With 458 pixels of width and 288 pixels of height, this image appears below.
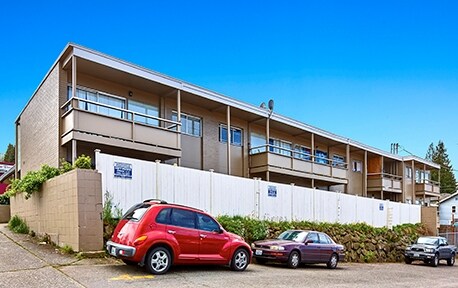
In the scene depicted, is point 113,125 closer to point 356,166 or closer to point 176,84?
point 176,84

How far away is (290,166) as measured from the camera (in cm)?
2748

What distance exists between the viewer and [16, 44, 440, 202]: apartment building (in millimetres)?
17562

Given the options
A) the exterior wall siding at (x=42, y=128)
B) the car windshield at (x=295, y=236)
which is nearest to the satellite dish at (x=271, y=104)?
the car windshield at (x=295, y=236)

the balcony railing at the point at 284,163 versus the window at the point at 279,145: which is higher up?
the window at the point at 279,145

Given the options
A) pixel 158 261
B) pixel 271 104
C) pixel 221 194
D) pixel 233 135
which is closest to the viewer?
pixel 158 261

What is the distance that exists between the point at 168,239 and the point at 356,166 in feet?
97.6

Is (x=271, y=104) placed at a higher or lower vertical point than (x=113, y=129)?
higher

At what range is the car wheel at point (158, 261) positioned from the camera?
33.9ft

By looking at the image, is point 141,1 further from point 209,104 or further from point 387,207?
point 387,207

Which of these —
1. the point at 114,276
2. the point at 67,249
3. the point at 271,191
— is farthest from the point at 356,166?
the point at 114,276

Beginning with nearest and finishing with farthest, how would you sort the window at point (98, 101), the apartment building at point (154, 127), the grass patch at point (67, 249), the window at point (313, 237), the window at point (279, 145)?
the grass patch at point (67, 249)
the window at point (313, 237)
the apartment building at point (154, 127)
the window at point (98, 101)
the window at point (279, 145)

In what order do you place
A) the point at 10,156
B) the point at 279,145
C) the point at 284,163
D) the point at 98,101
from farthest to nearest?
1. the point at 10,156
2. the point at 279,145
3. the point at 284,163
4. the point at 98,101

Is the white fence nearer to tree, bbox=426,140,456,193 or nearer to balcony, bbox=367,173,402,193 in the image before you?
balcony, bbox=367,173,402,193

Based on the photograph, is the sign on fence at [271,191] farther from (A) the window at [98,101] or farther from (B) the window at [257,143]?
(A) the window at [98,101]
